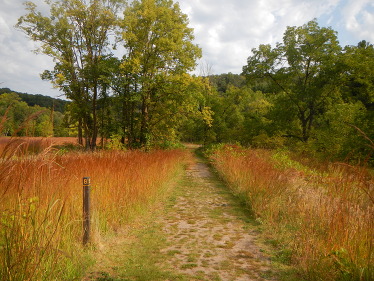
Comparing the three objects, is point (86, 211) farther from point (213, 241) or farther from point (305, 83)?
point (305, 83)

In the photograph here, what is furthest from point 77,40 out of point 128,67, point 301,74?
point 301,74

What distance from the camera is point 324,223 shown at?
3.68 metres

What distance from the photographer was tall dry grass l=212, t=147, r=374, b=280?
8.84 ft

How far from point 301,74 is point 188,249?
815 inches

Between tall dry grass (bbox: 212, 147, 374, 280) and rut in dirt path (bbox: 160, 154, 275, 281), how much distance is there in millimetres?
417

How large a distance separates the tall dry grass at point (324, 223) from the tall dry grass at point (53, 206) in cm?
272

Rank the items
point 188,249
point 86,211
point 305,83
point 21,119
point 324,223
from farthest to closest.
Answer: point 305,83 < point 188,249 < point 324,223 < point 86,211 < point 21,119

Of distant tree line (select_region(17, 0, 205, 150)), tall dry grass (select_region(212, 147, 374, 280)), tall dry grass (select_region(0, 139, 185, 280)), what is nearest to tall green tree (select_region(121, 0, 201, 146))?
distant tree line (select_region(17, 0, 205, 150))

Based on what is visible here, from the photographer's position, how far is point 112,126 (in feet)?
60.1

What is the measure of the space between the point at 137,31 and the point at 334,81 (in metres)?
14.9

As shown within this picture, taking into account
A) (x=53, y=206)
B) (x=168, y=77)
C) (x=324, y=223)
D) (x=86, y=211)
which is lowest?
(x=324, y=223)

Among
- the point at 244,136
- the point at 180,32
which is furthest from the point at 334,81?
the point at 180,32

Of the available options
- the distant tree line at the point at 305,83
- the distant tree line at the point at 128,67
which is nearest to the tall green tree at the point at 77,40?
the distant tree line at the point at 128,67

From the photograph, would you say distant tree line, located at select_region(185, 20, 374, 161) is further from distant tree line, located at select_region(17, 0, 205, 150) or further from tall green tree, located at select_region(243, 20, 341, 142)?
distant tree line, located at select_region(17, 0, 205, 150)
